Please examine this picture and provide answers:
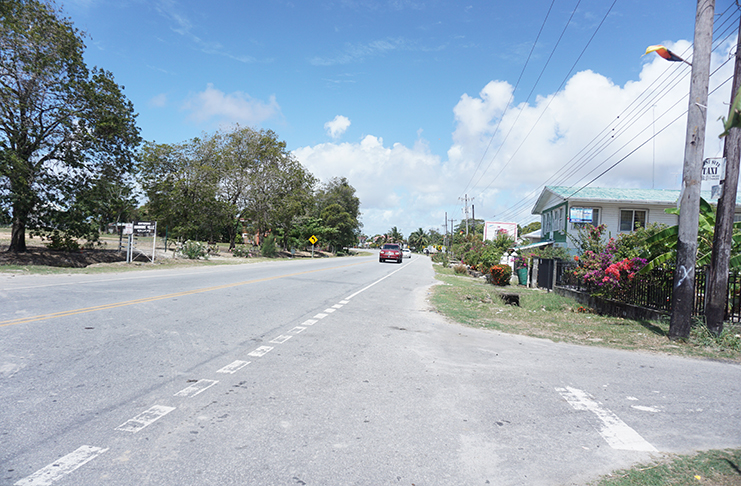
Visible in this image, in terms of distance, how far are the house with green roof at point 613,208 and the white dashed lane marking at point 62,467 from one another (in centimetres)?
2870

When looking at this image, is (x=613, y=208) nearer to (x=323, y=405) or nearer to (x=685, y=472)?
(x=685, y=472)

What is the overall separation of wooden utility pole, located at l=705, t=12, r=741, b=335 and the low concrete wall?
1764 mm

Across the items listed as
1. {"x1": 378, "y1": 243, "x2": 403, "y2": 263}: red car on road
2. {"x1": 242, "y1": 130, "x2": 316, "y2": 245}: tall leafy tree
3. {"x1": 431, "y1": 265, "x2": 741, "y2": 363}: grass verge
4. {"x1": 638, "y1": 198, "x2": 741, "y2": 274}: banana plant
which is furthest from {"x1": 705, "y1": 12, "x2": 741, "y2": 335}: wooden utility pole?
{"x1": 242, "y1": 130, "x2": 316, "y2": 245}: tall leafy tree

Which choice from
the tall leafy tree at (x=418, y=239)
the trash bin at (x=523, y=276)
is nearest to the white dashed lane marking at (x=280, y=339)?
the trash bin at (x=523, y=276)

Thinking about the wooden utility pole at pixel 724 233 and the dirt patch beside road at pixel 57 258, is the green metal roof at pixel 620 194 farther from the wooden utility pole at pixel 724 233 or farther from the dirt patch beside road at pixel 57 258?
the dirt patch beside road at pixel 57 258

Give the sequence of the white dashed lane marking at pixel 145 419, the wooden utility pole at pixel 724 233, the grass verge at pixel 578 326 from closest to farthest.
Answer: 1. the white dashed lane marking at pixel 145 419
2. the grass verge at pixel 578 326
3. the wooden utility pole at pixel 724 233

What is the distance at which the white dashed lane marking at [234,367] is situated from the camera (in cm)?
538

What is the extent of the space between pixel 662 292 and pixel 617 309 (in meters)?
1.76

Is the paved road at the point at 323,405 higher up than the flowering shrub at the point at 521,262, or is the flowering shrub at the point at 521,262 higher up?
the flowering shrub at the point at 521,262

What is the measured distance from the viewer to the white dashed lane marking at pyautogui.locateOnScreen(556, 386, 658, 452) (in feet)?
12.7

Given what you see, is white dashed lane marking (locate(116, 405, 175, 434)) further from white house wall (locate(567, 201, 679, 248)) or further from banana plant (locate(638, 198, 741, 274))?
white house wall (locate(567, 201, 679, 248))

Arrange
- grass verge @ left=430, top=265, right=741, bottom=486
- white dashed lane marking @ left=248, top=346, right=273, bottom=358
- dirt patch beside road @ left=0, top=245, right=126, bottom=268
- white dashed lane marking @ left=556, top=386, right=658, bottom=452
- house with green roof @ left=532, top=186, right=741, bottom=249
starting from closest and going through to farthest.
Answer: grass verge @ left=430, top=265, right=741, bottom=486
white dashed lane marking @ left=556, top=386, right=658, bottom=452
white dashed lane marking @ left=248, top=346, right=273, bottom=358
dirt patch beside road @ left=0, top=245, right=126, bottom=268
house with green roof @ left=532, top=186, right=741, bottom=249

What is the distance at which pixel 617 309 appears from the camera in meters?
12.5

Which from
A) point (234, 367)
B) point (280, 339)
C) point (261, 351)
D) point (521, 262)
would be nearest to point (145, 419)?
point (234, 367)
